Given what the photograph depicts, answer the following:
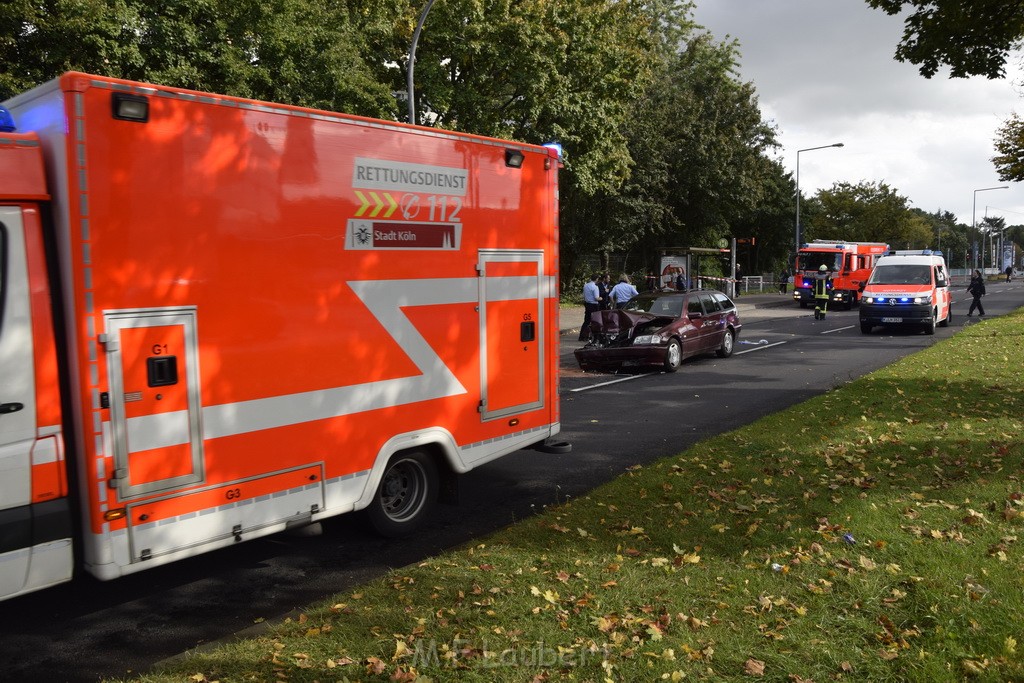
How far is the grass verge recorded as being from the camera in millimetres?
4012

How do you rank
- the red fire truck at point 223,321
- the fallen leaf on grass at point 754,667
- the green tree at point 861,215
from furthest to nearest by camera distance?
the green tree at point 861,215
the red fire truck at point 223,321
the fallen leaf on grass at point 754,667

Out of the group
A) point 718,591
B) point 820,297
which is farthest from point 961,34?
point 820,297

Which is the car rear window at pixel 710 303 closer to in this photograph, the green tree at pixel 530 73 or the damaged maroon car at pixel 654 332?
the damaged maroon car at pixel 654 332

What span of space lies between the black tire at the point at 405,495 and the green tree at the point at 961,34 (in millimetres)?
9750

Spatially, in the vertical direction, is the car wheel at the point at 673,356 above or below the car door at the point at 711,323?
below

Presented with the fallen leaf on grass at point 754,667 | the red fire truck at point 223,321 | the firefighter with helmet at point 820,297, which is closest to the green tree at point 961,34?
the red fire truck at point 223,321

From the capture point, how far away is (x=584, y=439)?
967 centimetres

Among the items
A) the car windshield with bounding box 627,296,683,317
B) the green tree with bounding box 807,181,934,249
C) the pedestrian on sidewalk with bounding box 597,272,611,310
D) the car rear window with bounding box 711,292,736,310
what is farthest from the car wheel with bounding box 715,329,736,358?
the green tree with bounding box 807,181,934,249

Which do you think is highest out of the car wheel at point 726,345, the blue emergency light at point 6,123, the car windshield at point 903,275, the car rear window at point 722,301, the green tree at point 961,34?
the green tree at point 961,34

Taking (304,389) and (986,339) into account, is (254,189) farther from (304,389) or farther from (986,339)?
(986,339)

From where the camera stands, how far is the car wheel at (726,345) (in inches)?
689

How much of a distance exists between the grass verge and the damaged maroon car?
7.49 metres

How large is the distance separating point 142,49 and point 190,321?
601 inches

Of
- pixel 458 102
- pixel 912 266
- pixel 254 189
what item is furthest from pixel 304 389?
pixel 912 266
